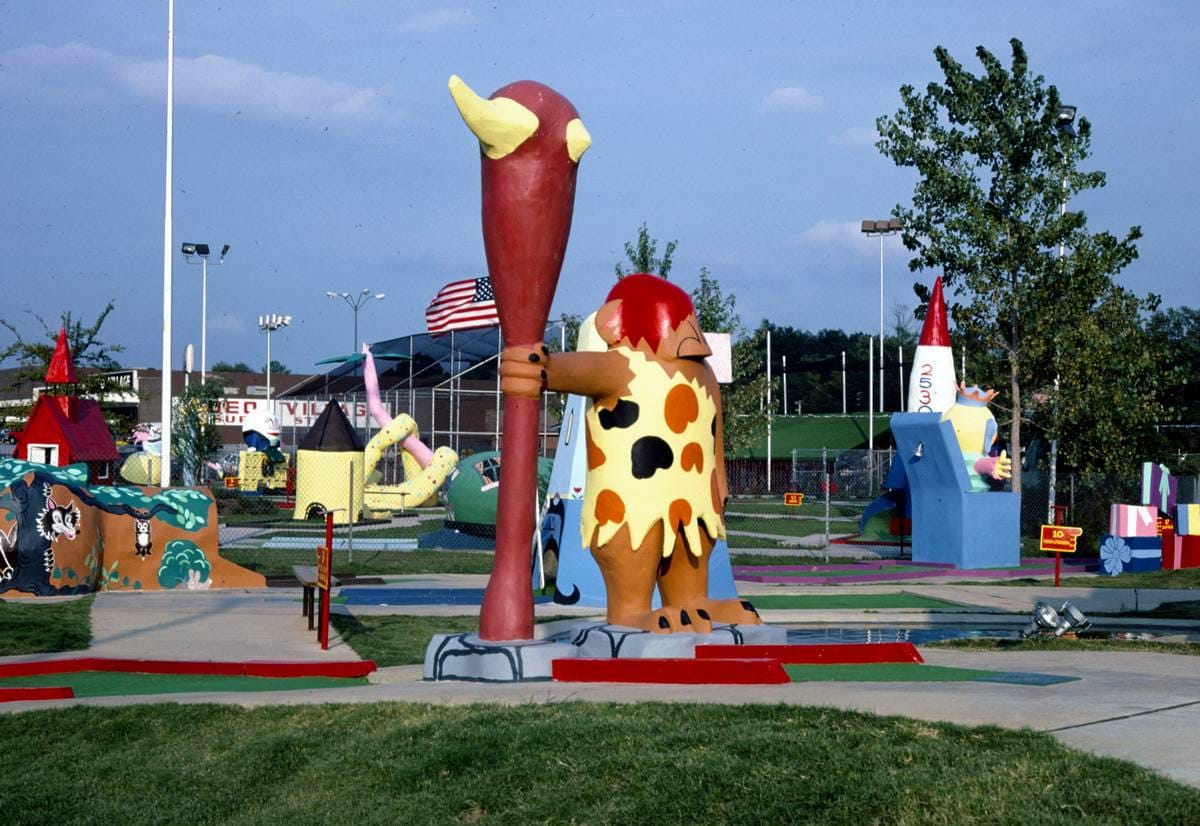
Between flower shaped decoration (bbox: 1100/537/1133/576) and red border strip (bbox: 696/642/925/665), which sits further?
flower shaped decoration (bbox: 1100/537/1133/576)

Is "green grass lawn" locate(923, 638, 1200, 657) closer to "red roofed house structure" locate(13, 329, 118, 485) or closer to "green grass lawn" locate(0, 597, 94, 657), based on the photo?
"green grass lawn" locate(0, 597, 94, 657)

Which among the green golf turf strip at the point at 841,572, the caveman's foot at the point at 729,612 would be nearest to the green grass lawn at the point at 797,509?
the green golf turf strip at the point at 841,572

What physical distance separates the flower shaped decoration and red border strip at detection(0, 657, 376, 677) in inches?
666

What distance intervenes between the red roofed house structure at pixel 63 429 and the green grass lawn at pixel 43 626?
916cm

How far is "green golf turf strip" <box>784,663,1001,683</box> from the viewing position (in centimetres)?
1009

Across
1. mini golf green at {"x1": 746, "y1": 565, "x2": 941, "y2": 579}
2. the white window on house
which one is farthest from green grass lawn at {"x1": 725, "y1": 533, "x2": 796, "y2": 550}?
the white window on house

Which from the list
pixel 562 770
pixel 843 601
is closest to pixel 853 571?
pixel 843 601

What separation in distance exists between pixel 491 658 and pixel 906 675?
10.0 feet

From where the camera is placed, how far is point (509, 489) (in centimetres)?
1105

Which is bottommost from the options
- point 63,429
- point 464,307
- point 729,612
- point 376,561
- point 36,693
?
point 376,561

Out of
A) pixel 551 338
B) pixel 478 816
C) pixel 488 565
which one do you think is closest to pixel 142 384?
pixel 551 338

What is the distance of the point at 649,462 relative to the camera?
11805mm

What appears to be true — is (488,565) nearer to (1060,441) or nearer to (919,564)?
(919,564)

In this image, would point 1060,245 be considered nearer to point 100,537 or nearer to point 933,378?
point 933,378
